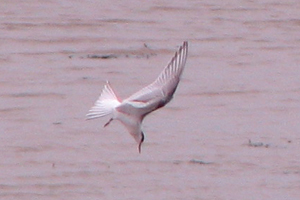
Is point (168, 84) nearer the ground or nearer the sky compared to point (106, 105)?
nearer the sky

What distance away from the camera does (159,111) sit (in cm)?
926

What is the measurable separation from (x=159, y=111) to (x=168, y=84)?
282cm

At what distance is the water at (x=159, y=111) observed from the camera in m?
7.64

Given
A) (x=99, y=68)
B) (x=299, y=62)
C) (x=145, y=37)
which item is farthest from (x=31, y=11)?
(x=299, y=62)

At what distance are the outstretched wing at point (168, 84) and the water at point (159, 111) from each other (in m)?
1.08

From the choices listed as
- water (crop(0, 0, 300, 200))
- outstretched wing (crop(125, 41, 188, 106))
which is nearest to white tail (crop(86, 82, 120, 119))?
outstretched wing (crop(125, 41, 188, 106))

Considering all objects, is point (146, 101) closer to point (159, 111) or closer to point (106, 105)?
point (106, 105)

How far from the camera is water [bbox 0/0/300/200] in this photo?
7.64 metres

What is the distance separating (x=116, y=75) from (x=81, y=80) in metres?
0.33

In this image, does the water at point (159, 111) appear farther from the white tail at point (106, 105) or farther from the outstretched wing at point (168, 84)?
the outstretched wing at point (168, 84)

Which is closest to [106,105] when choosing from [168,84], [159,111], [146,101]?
[146,101]

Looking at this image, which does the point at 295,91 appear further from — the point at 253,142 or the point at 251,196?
the point at 251,196

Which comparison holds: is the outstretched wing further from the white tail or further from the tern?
the white tail

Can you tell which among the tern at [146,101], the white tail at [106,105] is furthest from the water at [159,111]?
the tern at [146,101]
